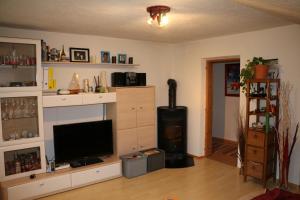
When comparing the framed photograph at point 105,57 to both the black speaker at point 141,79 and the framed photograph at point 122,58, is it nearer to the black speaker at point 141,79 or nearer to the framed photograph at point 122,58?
the framed photograph at point 122,58

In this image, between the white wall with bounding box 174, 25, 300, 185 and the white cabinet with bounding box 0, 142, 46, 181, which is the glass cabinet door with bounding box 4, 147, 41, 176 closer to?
the white cabinet with bounding box 0, 142, 46, 181

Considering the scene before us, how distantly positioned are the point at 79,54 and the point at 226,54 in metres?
2.57

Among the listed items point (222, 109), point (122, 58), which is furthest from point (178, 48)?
point (222, 109)

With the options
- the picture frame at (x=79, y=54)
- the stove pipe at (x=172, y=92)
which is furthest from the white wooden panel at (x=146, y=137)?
the picture frame at (x=79, y=54)

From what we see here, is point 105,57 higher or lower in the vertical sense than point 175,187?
higher

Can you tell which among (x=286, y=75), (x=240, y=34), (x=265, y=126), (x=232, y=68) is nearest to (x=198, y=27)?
(x=240, y=34)

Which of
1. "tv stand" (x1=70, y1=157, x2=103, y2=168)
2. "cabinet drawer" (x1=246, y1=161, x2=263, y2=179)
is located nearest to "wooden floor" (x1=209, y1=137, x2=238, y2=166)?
"cabinet drawer" (x1=246, y1=161, x2=263, y2=179)

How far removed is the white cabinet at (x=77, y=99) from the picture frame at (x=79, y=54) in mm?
636

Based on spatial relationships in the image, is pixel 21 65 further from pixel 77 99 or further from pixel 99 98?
pixel 99 98

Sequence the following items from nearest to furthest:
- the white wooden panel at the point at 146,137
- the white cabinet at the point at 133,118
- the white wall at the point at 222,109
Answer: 1. the white cabinet at the point at 133,118
2. the white wooden panel at the point at 146,137
3. the white wall at the point at 222,109

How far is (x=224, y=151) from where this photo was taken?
5.40m

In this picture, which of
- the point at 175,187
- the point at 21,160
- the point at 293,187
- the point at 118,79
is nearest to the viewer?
the point at 21,160

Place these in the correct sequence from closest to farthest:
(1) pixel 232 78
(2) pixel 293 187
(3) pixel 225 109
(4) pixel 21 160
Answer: (4) pixel 21 160, (2) pixel 293 187, (1) pixel 232 78, (3) pixel 225 109

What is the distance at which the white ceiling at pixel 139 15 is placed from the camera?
239cm
